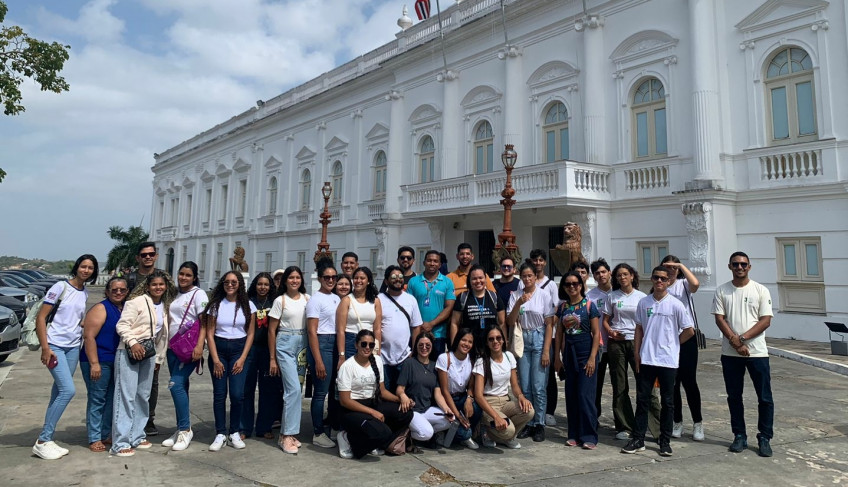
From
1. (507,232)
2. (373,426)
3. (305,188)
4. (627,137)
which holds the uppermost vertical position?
(305,188)

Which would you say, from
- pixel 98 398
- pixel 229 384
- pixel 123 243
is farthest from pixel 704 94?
pixel 123 243

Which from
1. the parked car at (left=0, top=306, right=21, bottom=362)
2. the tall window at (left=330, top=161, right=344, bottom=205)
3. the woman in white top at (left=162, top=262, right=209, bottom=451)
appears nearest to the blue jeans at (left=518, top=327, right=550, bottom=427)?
the woman in white top at (left=162, top=262, right=209, bottom=451)

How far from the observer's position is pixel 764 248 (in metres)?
13.2

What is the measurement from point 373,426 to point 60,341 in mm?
2942

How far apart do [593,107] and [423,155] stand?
7.77m

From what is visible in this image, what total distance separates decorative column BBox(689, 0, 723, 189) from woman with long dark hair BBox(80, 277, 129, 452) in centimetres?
A: 1252

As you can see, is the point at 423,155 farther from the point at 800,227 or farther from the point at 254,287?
the point at 254,287

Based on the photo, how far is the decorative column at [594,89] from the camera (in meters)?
15.9

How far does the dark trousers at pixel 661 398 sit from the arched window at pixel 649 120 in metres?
10.9

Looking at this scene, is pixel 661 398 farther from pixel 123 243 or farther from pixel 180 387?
pixel 123 243

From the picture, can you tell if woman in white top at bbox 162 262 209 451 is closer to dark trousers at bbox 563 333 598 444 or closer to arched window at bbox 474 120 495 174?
dark trousers at bbox 563 333 598 444

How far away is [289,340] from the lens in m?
5.58

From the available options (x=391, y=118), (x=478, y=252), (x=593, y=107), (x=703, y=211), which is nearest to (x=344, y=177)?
(x=391, y=118)

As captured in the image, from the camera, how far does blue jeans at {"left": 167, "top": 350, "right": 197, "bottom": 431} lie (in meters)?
5.32
